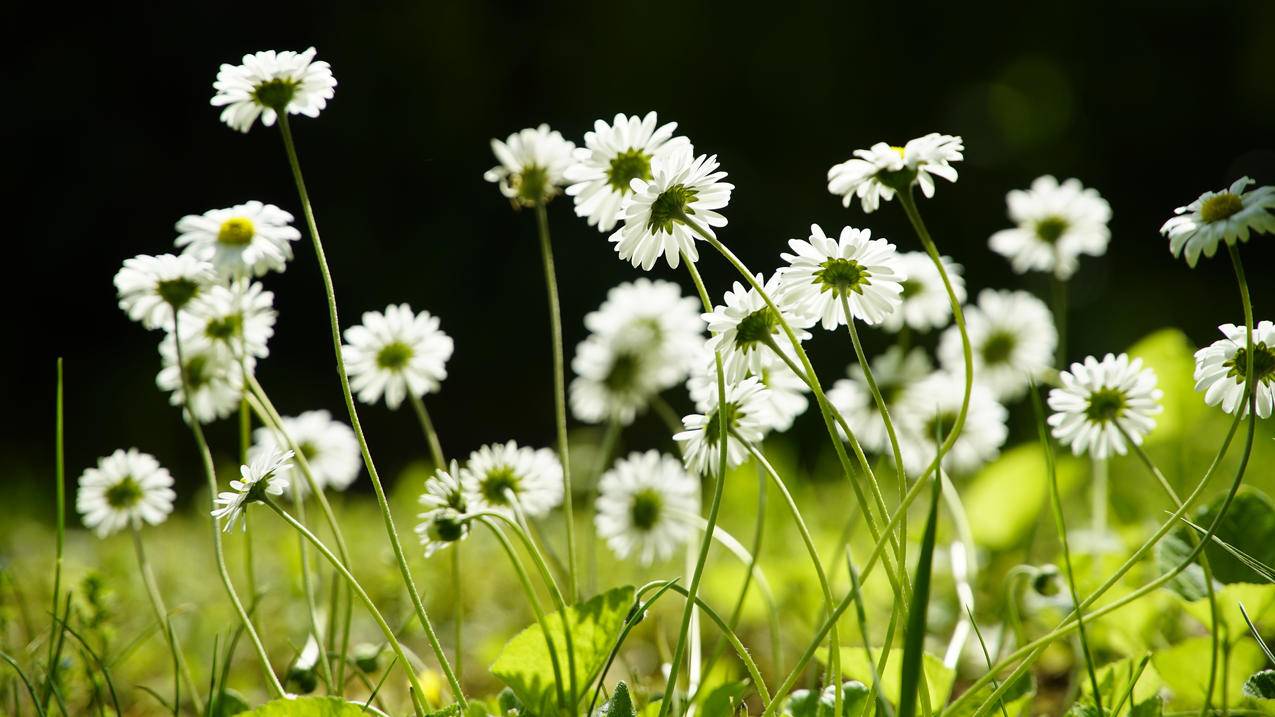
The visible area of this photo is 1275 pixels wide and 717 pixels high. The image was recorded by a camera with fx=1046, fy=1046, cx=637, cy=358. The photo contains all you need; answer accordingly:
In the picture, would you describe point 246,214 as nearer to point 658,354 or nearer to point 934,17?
point 658,354

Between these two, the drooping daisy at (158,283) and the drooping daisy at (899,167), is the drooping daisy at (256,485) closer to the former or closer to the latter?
the drooping daisy at (158,283)

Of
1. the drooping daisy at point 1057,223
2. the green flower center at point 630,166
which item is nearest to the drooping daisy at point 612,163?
the green flower center at point 630,166

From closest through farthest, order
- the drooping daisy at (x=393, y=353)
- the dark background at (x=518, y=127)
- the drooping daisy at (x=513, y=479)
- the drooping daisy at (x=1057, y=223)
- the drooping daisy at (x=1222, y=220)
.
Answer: the drooping daisy at (x=1222, y=220) < the drooping daisy at (x=513, y=479) < the drooping daisy at (x=393, y=353) < the drooping daisy at (x=1057, y=223) < the dark background at (x=518, y=127)

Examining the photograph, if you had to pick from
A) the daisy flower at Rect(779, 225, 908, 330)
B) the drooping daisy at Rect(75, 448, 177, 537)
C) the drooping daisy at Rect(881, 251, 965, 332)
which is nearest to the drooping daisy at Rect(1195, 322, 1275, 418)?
the daisy flower at Rect(779, 225, 908, 330)

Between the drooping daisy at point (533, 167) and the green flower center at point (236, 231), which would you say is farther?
the drooping daisy at point (533, 167)

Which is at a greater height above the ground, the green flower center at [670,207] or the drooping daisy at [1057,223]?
the drooping daisy at [1057,223]

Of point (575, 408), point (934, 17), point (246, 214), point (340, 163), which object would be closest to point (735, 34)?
point (934, 17)

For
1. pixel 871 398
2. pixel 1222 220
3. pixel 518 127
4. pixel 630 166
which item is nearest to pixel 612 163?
pixel 630 166
